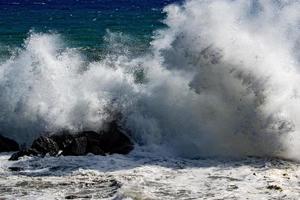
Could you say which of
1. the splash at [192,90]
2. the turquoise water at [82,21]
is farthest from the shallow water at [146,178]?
the turquoise water at [82,21]

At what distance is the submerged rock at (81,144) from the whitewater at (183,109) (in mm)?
336

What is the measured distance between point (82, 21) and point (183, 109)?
2899 cm

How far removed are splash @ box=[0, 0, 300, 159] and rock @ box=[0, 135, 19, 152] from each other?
4.11 feet

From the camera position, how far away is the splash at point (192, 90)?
50.6 ft

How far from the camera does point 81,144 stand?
15.0m

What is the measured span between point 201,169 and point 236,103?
2.82m

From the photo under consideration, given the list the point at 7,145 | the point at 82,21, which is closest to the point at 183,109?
the point at 7,145

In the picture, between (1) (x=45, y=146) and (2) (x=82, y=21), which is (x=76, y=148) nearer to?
(1) (x=45, y=146)

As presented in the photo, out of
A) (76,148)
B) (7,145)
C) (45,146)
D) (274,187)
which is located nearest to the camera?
(274,187)

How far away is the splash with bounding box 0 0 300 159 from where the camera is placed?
15.4m

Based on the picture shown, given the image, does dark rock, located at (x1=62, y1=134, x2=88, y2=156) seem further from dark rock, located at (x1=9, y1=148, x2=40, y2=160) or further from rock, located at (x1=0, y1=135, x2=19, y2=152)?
rock, located at (x1=0, y1=135, x2=19, y2=152)

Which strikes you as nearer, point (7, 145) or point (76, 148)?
point (76, 148)

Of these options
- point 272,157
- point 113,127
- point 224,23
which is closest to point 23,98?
point 113,127

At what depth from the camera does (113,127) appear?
16656 millimetres
